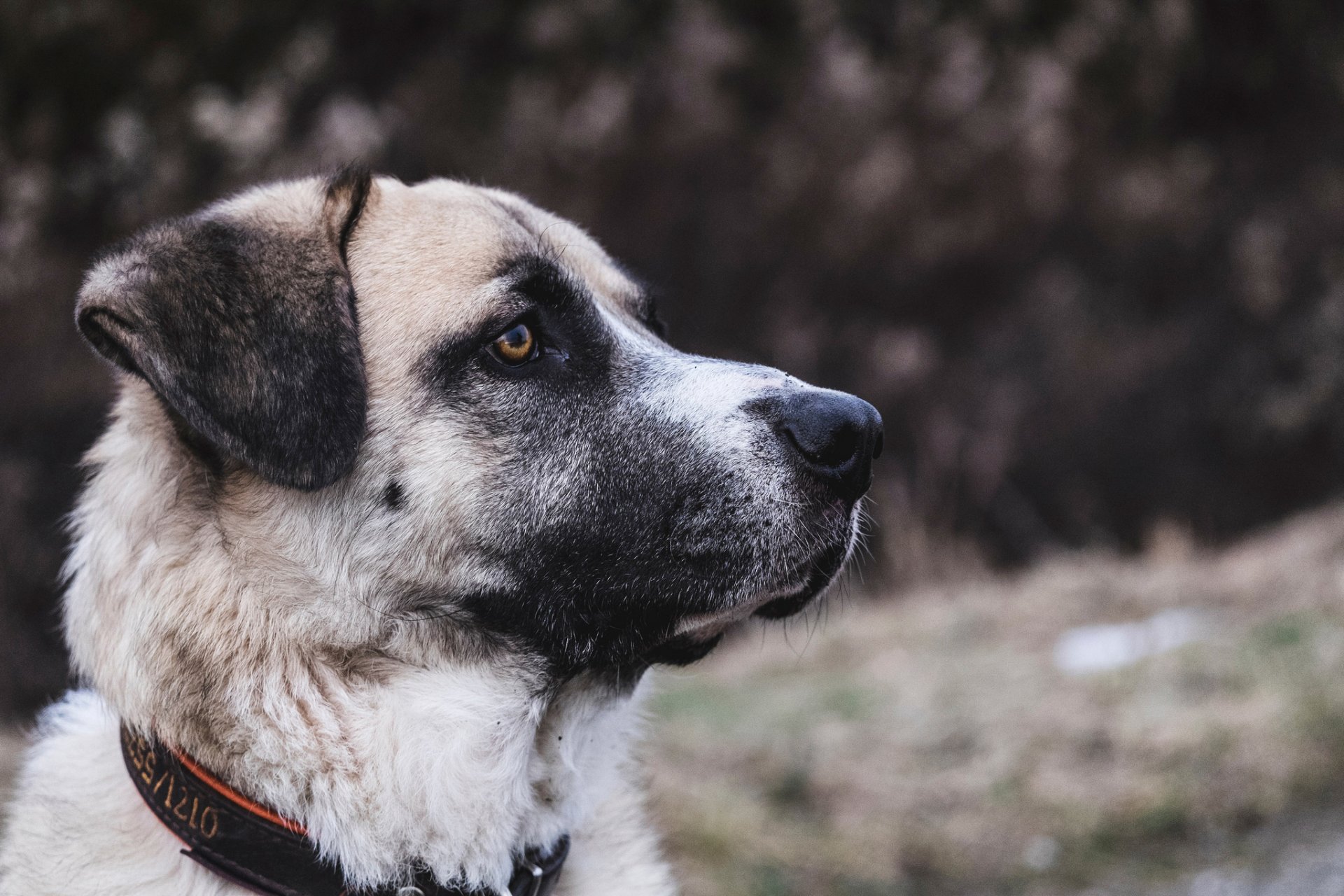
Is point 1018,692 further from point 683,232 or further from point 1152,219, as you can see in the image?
point 1152,219

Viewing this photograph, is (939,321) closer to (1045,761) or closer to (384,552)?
(1045,761)

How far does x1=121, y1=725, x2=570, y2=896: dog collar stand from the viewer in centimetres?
215

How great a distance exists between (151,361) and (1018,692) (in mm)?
4757

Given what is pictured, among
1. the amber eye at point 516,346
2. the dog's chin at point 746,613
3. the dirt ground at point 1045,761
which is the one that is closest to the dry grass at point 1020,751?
the dirt ground at point 1045,761

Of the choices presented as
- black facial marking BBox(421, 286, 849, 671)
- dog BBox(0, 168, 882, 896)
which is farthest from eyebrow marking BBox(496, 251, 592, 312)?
black facial marking BBox(421, 286, 849, 671)

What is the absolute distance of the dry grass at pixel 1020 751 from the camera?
4.43 m

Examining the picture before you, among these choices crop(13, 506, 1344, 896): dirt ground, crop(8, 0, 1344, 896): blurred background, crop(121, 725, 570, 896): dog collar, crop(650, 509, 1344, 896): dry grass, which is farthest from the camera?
crop(8, 0, 1344, 896): blurred background

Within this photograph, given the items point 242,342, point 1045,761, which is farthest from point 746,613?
point 1045,761

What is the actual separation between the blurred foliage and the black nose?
20.6 feet

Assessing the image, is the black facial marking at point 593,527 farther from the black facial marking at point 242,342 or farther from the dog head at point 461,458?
the black facial marking at point 242,342

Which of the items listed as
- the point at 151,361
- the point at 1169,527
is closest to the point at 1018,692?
the point at 1169,527

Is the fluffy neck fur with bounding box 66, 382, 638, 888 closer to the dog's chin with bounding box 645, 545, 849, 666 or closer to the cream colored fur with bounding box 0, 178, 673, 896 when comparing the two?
the cream colored fur with bounding box 0, 178, 673, 896

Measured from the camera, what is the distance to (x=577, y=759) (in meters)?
2.53

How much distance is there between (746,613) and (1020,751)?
3.12m
